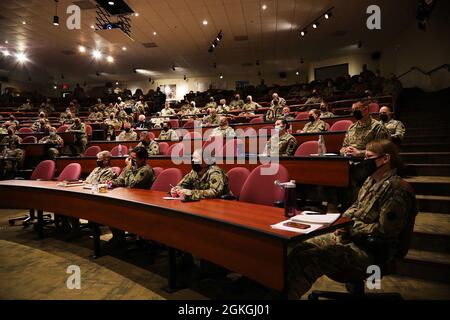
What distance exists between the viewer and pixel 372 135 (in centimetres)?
357

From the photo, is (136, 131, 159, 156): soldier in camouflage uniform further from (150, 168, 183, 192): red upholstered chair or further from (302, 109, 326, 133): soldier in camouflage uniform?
(302, 109, 326, 133): soldier in camouflage uniform

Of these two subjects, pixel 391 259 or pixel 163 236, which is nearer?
pixel 391 259

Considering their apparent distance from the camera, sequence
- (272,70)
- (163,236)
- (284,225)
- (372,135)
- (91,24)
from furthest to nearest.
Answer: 1. (272,70)
2. (91,24)
3. (372,135)
4. (163,236)
5. (284,225)

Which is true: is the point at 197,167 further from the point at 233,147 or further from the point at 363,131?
the point at 363,131

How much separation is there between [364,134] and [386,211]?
6.98 feet

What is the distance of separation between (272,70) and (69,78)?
39.2 ft

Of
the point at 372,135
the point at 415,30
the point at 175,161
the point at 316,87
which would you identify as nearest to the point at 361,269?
the point at 372,135

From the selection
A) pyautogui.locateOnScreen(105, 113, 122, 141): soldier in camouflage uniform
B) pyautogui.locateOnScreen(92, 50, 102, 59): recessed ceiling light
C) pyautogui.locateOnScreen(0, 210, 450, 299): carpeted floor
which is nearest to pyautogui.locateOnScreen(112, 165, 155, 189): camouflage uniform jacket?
pyautogui.locateOnScreen(0, 210, 450, 299): carpeted floor

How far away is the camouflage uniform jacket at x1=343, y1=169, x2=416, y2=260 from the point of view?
1.70 meters

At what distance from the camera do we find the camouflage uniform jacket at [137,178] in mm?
3572

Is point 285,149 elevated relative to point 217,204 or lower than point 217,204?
elevated

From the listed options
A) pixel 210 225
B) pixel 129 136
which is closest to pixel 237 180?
pixel 210 225

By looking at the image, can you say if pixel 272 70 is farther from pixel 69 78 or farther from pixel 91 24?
pixel 69 78

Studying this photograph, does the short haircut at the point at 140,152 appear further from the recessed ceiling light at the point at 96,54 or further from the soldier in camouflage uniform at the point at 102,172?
the recessed ceiling light at the point at 96,54
